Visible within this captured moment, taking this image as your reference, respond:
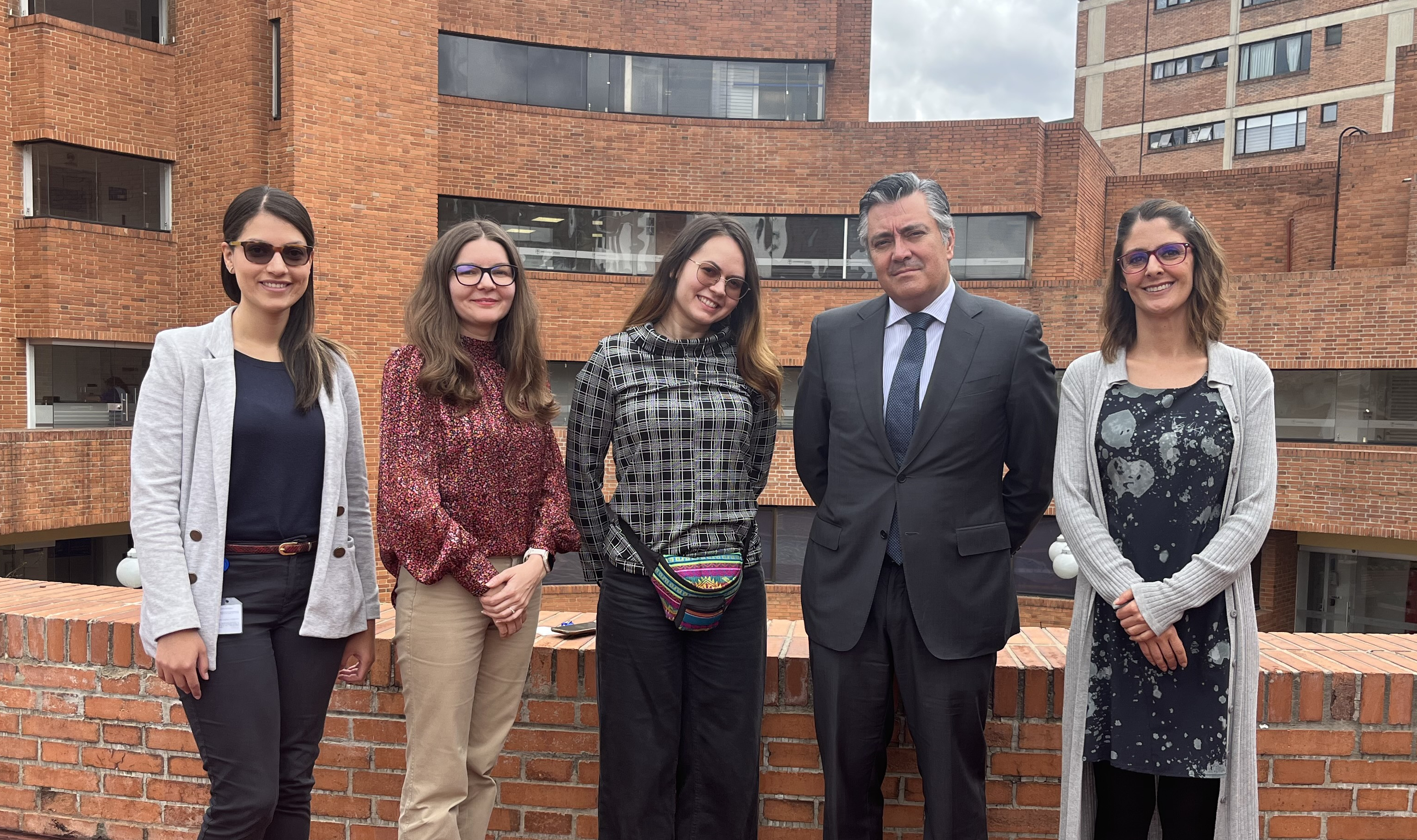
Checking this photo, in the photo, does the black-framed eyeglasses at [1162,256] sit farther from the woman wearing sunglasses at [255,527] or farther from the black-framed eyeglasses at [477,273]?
the woman wearing sunglasses at [255,527]

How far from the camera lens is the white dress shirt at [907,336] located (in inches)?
97.0

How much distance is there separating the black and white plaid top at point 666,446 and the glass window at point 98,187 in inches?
689

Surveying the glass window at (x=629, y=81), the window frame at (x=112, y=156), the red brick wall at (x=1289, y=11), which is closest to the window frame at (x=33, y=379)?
the window frame at (x=112, y=156)

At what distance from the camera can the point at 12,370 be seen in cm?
1529

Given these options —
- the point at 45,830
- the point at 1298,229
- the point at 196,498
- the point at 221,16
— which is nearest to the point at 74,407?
the point at 221,16

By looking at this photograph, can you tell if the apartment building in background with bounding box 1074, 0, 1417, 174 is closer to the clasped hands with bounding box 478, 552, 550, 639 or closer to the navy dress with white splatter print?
the navy dress with white splatter print

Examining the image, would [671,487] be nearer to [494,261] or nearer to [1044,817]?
[494,261]

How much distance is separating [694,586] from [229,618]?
1115 mm

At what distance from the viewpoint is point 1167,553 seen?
2264 millimetres

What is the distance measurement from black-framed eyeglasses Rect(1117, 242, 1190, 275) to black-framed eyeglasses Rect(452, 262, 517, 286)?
1724mm

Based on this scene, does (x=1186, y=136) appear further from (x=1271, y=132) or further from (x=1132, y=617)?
(x=1132, y=617)

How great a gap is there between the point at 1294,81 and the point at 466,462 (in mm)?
36437

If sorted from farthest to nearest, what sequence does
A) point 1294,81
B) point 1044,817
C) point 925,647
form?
point 1294,81, point 1044,817, point 925,647

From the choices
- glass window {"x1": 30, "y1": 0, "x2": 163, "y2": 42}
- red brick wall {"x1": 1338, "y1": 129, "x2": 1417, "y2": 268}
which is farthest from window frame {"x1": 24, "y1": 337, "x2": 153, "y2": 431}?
red brick wall {"x1": 1338, "y1": 129, "x2": 1417, "y2": 268}
